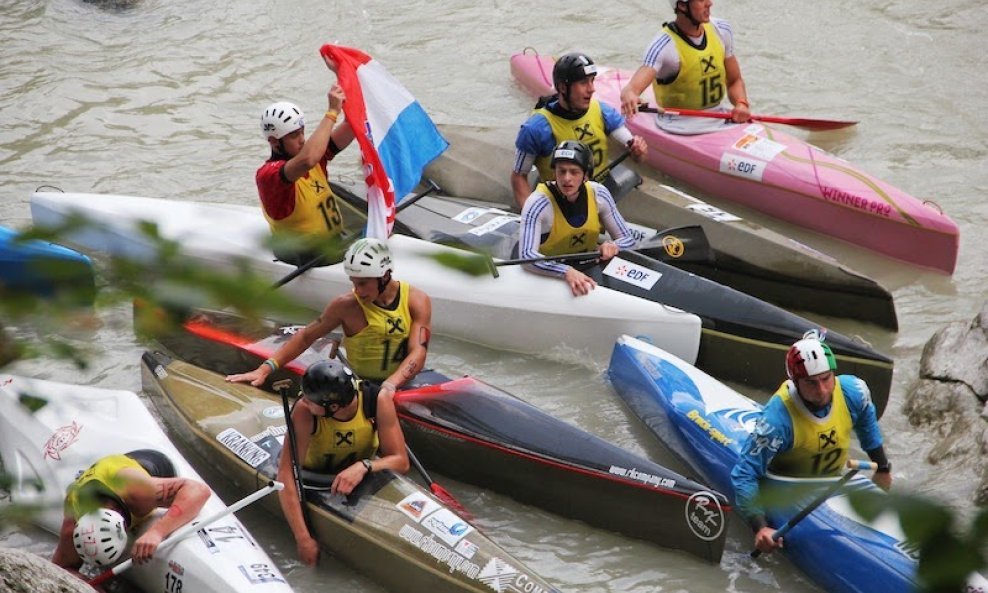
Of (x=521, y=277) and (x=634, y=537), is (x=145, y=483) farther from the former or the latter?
(x=521, y=277)

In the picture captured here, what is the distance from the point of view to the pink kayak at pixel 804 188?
7246mm

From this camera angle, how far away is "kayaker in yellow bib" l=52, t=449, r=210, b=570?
4781 mm

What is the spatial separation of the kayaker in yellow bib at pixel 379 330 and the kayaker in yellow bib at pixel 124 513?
97cm

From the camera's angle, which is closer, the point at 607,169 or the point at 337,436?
the point at 337,436

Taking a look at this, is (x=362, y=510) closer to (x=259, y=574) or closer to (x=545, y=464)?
(x=259, y=574)

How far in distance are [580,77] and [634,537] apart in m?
2.90

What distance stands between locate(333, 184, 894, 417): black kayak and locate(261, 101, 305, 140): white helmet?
111 centimetres

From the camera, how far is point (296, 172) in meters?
6.41

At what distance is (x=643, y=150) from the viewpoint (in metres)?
7.44

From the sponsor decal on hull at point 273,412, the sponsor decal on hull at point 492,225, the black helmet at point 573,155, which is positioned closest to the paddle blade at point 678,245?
the black helmet at point 573,155

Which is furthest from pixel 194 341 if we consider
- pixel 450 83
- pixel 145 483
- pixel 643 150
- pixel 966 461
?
pixel 450 83

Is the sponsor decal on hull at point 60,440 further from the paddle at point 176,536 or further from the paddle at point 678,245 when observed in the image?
the paddle at point 678,245

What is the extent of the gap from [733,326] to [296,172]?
2439mm

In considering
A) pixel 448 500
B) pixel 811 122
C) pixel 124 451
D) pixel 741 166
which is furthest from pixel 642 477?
pixel 811 122
